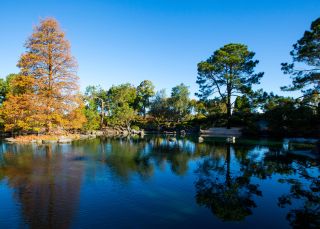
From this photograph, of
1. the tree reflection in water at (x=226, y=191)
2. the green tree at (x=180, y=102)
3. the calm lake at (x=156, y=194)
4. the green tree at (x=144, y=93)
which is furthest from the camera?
the green tree at (x=144, y=93)

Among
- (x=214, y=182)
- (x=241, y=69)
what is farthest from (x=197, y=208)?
(x=241, y=69)

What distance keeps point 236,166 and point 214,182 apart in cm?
397

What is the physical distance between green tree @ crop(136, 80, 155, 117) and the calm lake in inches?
2068

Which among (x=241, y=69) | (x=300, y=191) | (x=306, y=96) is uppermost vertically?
(x=241, y=69)

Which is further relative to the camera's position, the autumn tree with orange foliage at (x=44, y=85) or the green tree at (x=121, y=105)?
the green tree at (x=121, y=105)

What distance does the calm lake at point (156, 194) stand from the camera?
6.57m

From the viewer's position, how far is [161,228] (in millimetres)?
6070

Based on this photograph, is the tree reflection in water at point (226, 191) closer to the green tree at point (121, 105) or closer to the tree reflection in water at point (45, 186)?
the tree reflection in water at point (45, 186)

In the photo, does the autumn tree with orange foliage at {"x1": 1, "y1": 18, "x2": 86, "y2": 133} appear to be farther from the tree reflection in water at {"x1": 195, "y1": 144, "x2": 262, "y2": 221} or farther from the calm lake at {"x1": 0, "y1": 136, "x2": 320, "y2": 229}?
the tree reflection in water at {"x1": 195, "y1": 144, "x2": 262, "y2": 221}

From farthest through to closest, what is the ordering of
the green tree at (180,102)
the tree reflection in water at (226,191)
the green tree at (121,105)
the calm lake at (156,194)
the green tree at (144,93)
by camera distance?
the green tree at (144,93), the green tree at (180,102), the green tree at (121,105), the tree reflection in water at (226,191), the calm lake at (156,194)

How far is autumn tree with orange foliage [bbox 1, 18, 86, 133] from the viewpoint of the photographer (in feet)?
90.2

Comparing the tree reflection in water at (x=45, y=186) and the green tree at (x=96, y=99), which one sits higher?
the green tree at (x=96, y=99)

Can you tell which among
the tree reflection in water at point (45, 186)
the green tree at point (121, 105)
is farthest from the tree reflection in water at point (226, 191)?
the green tree at point (121, 105)

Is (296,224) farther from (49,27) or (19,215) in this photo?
(49,27)
